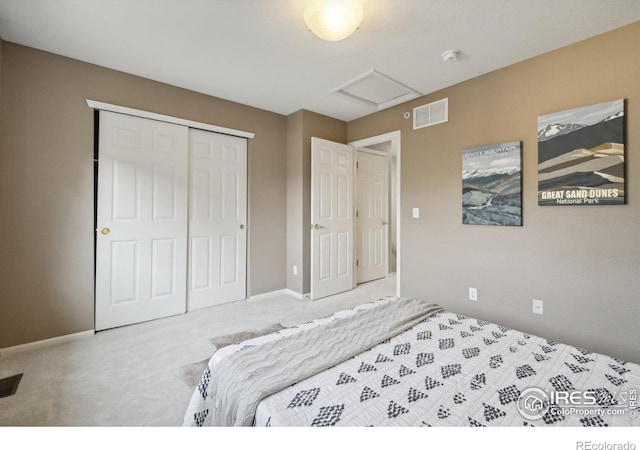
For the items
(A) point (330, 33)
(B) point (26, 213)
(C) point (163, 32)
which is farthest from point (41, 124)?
(A) point (330, 33)

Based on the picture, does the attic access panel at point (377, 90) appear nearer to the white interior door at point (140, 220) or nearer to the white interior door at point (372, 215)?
the white interior door at point (372, 215)

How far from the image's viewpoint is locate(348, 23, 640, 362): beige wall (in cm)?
210

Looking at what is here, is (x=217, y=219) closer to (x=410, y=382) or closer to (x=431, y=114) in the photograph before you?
(x=431, y=114)

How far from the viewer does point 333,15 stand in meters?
1.76

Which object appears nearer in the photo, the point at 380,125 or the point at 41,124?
the point at 41,124

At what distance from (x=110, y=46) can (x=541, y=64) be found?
12.1ft

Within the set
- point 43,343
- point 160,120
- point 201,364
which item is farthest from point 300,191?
point 43,343

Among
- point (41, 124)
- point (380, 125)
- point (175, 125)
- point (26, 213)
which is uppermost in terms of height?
point (380, 125)

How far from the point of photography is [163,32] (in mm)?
2203

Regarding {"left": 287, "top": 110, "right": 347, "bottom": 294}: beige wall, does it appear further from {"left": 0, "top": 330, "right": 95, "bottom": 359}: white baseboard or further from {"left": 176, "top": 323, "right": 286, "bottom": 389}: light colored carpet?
{"left": 0, "top": 330, "right": 95, "bottom": 359}: white baseboard

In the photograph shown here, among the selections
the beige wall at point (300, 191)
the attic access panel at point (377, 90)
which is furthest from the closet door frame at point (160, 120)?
the attic access panel at point (377, 90)
